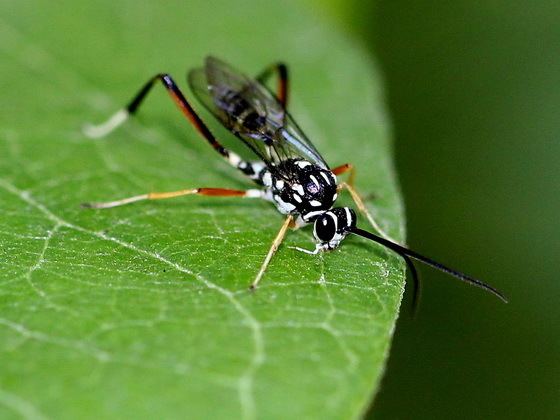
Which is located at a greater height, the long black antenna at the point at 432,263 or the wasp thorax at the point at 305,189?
the long black antenna at the point at 432,263

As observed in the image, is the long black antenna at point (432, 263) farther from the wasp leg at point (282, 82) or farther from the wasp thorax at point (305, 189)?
the wasp leg at point (282, 82)

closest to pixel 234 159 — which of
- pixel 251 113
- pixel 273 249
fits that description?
pixel 251 113

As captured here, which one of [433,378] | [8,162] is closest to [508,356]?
[433,378]

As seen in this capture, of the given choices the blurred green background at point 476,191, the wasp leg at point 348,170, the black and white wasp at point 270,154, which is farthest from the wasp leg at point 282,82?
the blurred green background at point 476,191

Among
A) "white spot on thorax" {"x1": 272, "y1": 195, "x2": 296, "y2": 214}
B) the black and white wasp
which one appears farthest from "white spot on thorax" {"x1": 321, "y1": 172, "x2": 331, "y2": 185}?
"white spot on thorax" {"x1": 272, "y1": 195, "x2": 296, "y2": 214}

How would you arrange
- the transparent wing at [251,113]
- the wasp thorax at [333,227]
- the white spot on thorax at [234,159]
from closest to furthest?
the wasp thorax at [333,227]
the transparent wing at [251,113]
the white spot on thorax at [234,159]

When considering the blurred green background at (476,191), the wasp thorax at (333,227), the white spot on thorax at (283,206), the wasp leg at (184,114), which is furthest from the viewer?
the blurred green background at (476,191)

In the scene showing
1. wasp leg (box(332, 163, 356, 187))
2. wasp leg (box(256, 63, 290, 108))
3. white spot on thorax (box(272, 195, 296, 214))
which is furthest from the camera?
wasp leg (box(256, 63, 290, 108))

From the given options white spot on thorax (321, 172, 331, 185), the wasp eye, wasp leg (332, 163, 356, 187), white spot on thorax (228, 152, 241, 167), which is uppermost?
wasp leg (332, 163, 356, 187)

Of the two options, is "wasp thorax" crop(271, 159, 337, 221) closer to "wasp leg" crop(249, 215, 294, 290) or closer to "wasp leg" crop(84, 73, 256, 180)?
"wasp leg" crop(249, 215, 294, 290)
